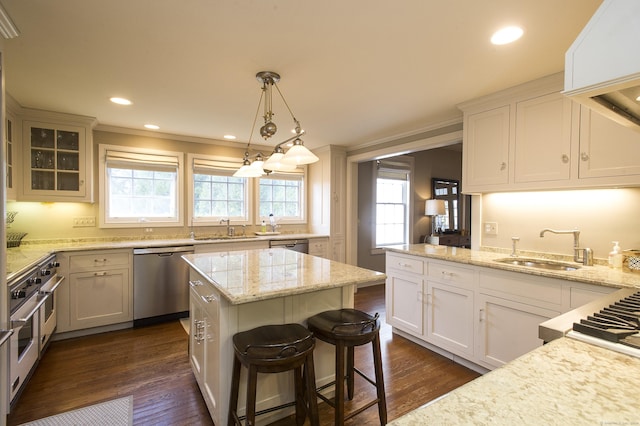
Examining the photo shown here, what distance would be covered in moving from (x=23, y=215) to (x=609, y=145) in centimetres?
551

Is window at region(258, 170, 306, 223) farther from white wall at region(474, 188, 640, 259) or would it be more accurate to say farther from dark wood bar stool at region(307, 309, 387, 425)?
dark wood bar stool at region(307, 309, 387, 425)

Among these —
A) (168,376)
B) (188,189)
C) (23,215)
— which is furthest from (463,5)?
(23,215)

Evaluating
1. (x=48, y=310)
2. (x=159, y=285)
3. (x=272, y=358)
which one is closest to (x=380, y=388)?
(x=272, y=358)

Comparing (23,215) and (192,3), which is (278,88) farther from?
(23,215)

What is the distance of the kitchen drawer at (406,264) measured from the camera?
2.87 m

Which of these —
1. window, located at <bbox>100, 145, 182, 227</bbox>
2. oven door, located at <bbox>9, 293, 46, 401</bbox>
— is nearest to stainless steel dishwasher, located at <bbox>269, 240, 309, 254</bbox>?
window, located at <bbox>100, 145, 182, 227</bbox>

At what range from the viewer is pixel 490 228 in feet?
9.70

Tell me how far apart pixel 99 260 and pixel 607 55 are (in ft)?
13.6

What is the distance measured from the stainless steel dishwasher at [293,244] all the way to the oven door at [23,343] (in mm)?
2583

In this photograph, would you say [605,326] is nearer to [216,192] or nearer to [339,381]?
[339,381]

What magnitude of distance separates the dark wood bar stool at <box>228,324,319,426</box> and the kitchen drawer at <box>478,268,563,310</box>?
1.52 metres

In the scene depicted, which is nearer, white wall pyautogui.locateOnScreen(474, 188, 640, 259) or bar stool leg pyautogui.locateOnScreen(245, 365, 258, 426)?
bar stool leg pyautogui.locateOnScreen(245, 365, 258, 426)

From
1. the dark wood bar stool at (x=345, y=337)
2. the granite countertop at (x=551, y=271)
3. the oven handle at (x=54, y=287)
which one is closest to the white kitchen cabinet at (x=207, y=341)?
the dark wood bar stool at (x=345, y=337)

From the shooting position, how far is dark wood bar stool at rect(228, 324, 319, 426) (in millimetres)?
1473
